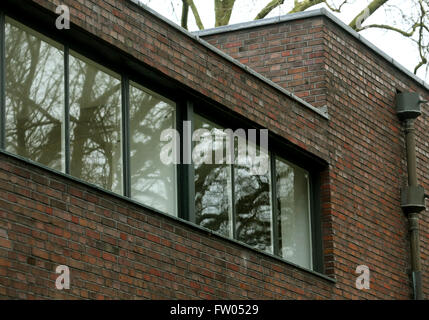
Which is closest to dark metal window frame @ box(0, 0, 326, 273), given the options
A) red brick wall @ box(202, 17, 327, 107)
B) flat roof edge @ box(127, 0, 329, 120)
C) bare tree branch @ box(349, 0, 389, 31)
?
flat roof edge @ box(127, 0, 329, 120)

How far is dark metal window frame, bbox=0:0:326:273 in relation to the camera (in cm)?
1145

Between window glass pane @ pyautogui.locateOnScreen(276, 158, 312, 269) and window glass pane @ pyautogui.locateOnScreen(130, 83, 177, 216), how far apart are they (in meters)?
2.31

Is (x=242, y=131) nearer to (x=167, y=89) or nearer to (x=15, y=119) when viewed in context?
(x=167, y=89)

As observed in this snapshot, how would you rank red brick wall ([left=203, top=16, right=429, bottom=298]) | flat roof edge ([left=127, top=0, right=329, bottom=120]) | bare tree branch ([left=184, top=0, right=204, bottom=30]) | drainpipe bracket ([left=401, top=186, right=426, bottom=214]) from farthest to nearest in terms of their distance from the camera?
1. bare tree branch ([left=184, top=0, right=204, bottom=30])
2. drainpipe bracket ([left=401, top=186, right=426, bottom=214])
3. red brick wall ([left=203, top=16, right=429, bottom=298])
4. flat roof edge ([left=127, top=0, right=329, bottom=120])

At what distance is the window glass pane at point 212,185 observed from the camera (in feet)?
44.6

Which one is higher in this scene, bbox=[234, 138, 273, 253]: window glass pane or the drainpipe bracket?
the drainpipe bracket

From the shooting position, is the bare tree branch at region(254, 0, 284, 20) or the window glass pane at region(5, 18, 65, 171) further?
the bare tree branch at region(254, 0, 284, 20)

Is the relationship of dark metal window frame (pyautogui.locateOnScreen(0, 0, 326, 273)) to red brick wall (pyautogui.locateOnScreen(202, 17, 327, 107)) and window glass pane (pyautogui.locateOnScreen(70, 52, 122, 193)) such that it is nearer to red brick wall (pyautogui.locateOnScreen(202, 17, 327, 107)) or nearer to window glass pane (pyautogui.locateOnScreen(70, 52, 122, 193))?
window glass pane (pyautogui.locateOnScreen(70, 52, 122, 193))

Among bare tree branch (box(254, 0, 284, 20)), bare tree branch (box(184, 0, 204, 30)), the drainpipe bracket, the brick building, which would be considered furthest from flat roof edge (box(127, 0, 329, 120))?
bare tree branch (box(184, 0, 204, 30))

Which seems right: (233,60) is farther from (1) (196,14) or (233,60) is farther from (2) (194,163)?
(1) (196,14)

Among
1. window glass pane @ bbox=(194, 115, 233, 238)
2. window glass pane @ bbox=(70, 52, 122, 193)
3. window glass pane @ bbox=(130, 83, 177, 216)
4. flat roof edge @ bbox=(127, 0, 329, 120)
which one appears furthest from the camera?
window glass pane @ bbox=(194, 115, 233, 238)

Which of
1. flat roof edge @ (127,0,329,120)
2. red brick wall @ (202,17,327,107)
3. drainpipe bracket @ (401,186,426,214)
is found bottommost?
drainpipe bracket @ (401,186,426,214)
